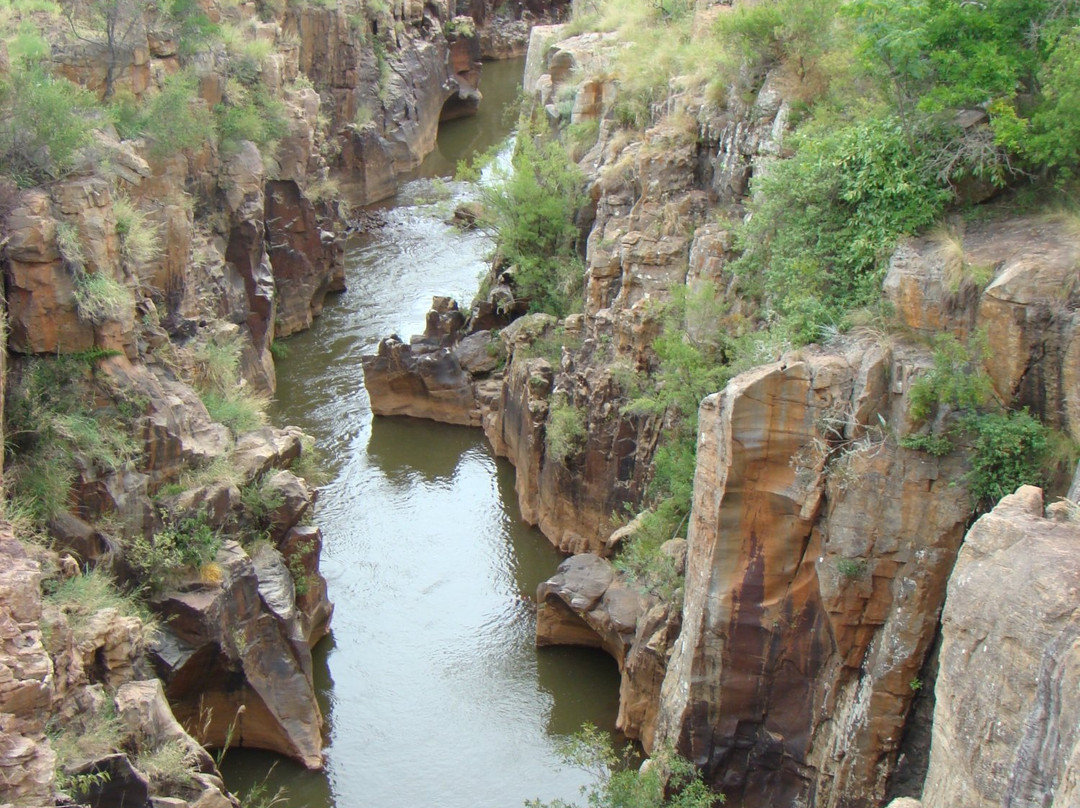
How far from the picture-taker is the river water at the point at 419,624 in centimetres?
2075

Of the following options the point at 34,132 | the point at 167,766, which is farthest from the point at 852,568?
the point at 34,132

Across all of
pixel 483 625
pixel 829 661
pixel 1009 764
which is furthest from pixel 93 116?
pixel 1009 764

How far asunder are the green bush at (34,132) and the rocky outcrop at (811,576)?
500 inches

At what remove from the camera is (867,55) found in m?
16.9

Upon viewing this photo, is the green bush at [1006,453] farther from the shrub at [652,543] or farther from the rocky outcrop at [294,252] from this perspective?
the rocky outcrop at [294,252]

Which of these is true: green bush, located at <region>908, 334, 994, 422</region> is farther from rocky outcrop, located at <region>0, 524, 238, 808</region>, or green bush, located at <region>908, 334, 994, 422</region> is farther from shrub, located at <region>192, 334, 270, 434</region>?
shrub, located at <region>192, 334, 270, 434</region>

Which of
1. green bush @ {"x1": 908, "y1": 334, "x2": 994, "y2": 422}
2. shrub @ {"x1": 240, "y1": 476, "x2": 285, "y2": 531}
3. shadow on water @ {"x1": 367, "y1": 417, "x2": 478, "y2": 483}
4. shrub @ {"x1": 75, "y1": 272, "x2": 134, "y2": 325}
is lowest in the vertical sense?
shadow on water @ {"x1": 367, "y1": 417, "x2": 478, "y2": 483}

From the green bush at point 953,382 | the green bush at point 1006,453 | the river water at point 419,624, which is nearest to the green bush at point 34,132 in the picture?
the river water at point 419,624

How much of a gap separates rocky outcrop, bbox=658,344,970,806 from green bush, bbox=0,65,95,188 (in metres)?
12.7

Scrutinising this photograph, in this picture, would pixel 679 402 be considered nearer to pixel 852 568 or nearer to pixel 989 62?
pixel 852 568

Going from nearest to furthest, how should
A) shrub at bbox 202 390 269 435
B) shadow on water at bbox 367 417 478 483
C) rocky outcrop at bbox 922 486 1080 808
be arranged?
rocky outcrop at bbox 922 486 1080 808 < shrub at bbox 202 390 269 435 < shadow on water at bbox 367 417 478 483

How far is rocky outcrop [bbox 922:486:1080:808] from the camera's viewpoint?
30.5 ft

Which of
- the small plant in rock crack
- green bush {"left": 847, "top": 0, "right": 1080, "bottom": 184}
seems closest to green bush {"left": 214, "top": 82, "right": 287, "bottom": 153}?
green bush {"left": 847, "top": 0, "right": 1080, "bottom": 184}

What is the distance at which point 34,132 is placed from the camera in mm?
21047
